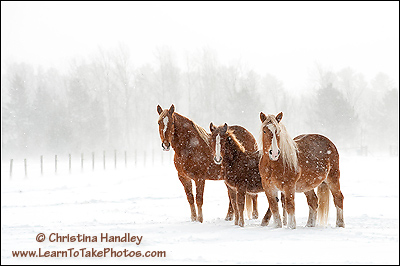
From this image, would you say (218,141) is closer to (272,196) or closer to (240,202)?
(240,202)

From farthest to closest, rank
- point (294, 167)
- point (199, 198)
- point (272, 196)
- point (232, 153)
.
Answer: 1. point (199, 198)
2. point (232, 153)
3. point (272, 196)
4. point (294, 167)

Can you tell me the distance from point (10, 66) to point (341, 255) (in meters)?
61.4

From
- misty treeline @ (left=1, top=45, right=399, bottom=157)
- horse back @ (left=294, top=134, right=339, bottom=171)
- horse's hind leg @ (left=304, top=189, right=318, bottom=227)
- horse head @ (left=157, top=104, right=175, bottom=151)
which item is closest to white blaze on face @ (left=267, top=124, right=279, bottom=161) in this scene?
horse back @ (left=294, top=134, right=339, bottom=171)

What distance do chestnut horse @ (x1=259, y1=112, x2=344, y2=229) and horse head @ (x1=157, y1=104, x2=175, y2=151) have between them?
206cm

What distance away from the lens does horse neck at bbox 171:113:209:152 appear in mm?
9694

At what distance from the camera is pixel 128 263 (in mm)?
5730

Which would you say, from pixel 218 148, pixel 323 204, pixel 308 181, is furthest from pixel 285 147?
pixel 323 204

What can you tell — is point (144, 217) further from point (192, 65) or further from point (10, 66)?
point (10, 66)

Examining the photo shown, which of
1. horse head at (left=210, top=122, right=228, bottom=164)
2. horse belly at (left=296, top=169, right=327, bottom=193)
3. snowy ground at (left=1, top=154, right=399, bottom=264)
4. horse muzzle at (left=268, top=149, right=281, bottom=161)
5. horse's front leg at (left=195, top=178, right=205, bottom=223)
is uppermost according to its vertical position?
horse head at (left=210, top=122, right=228, bottom=164)

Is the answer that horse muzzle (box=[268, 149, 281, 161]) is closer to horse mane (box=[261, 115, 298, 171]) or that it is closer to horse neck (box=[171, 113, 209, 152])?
horse mane (box=[261, 115, 298, 171])

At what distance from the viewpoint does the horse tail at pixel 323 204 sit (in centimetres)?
908

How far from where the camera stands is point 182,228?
865 cm

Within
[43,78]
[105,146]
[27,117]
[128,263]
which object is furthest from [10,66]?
[128,263]

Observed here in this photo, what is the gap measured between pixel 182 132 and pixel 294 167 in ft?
9.16
